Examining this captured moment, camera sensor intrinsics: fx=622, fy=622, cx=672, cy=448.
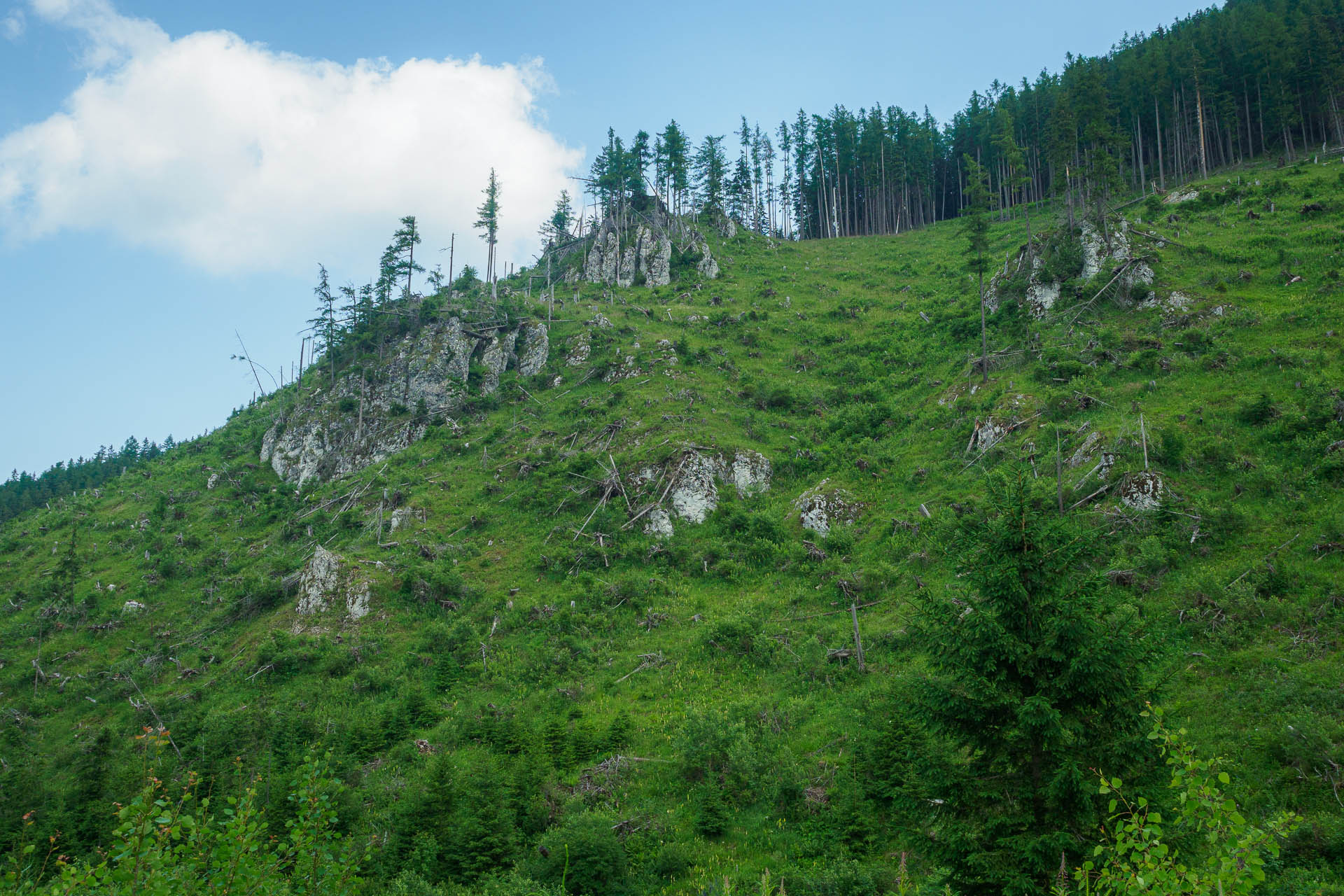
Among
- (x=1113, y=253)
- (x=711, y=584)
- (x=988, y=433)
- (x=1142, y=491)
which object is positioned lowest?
(x=711, y=584)

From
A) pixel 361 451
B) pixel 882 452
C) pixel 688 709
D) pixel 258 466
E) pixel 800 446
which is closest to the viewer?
pixel 688 709

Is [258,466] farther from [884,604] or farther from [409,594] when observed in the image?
[884,604]

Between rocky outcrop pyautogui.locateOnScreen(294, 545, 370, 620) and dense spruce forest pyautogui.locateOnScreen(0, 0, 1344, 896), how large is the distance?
0.24 metres

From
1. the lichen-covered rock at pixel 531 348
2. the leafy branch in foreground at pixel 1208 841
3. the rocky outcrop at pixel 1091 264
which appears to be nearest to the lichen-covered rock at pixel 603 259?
the lichen-covered rock at pixel 531 348

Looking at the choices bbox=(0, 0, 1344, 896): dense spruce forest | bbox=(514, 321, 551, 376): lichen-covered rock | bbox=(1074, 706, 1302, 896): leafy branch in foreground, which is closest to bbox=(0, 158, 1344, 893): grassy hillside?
bbox=(0, 0, 1344, 896): dense spruce forest

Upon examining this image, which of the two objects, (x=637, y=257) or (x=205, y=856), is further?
(x=637, y=257)

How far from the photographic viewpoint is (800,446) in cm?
4200

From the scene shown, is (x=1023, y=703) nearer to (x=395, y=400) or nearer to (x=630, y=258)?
(x=395, y=400)

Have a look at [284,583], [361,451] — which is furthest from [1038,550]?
[361,451]

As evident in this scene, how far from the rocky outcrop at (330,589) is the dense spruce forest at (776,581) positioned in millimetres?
242

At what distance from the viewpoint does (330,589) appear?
110 feet

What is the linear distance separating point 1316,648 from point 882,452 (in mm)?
23103

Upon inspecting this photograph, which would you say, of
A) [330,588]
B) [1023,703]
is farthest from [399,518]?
[1023,703]

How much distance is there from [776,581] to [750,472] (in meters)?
9.48
